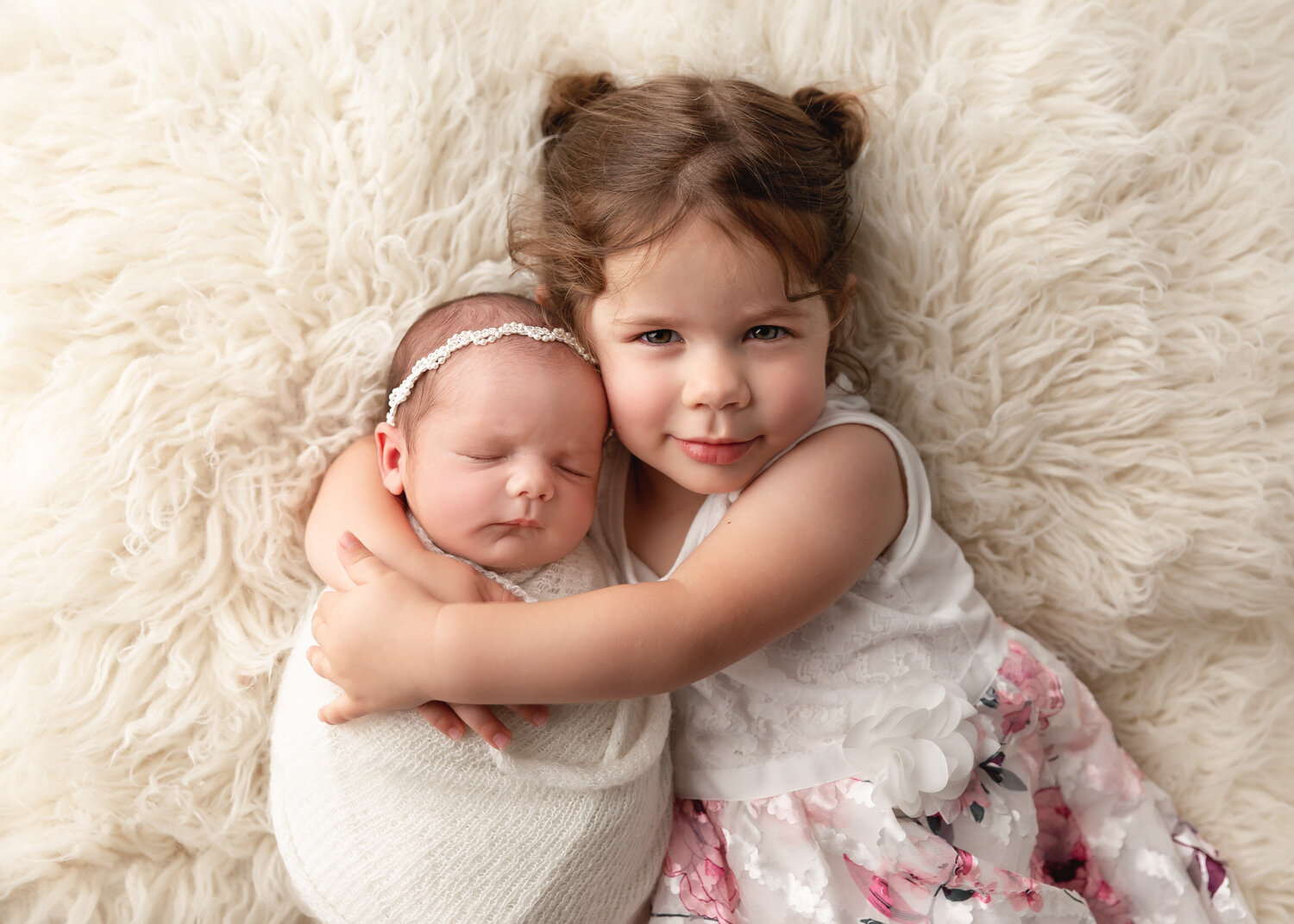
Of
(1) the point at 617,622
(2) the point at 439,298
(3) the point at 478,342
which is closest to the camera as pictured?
(1) the point at 617,622

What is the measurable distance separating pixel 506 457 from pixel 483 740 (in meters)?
0.29

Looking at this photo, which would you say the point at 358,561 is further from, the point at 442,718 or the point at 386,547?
the point at 442,718

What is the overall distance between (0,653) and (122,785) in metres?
0.19

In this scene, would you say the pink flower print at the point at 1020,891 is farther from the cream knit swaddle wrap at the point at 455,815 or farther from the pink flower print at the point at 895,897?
the cream knit swaddle wrap at the point at 455,815

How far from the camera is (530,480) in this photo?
3.14 feet

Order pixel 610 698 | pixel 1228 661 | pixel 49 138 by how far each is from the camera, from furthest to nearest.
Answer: pixel 1228 661 < pixel 49 138 < pixel 610 698

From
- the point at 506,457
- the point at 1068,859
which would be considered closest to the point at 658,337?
the point at 506,457

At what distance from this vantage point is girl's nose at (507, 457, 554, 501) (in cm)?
96

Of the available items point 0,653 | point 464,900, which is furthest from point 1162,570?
point 0,653

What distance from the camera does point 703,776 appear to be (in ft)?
3.68

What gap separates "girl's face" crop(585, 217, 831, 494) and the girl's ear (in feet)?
0.78

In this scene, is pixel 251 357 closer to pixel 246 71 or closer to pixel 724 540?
pixel 246 71

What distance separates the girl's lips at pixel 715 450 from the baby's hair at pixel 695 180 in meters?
0.17

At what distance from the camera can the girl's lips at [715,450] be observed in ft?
3.20
